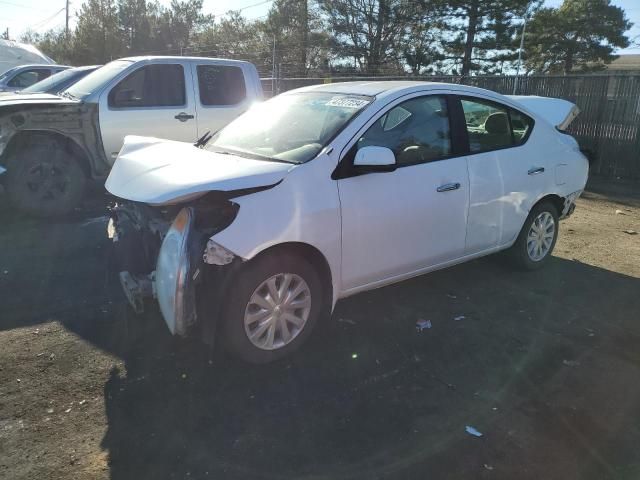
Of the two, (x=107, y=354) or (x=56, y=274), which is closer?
(x=107, y=354)

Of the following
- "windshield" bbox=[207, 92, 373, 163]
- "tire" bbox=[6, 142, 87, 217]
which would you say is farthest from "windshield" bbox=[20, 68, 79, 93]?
"windshield" bbox=[207, 92, 373, 163]

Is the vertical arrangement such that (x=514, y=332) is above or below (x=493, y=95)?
below

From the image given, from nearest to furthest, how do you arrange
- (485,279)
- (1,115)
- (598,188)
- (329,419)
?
(329,419), (485,279), (1,115), (598,188)

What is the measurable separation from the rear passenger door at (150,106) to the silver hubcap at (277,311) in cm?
462

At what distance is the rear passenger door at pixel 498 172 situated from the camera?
14.0ft

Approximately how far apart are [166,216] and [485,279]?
10.2ft

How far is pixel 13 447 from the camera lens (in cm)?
259

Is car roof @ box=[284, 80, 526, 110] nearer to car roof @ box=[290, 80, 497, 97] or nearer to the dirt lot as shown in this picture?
car roof @ box=[290, 80, 497, 97]

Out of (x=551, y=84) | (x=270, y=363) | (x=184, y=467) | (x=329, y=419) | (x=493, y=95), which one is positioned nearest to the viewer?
(x=184, y=467)

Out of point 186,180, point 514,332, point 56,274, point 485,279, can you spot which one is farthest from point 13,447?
point 485,279

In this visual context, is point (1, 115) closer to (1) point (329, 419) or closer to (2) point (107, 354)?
(2) point (107, 354)

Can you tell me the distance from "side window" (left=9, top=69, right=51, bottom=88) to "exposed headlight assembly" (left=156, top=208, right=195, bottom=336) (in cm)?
1391

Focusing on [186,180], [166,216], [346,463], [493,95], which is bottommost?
[346,463]

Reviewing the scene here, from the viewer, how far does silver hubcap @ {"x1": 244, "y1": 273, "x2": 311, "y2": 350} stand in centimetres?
317
